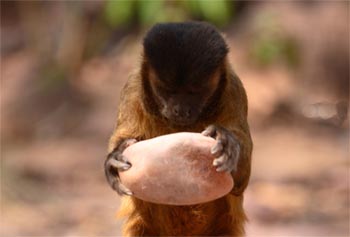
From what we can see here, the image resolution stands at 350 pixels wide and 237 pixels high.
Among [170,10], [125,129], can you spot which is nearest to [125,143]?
[125,129]

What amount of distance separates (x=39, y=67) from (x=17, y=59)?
3.27ft

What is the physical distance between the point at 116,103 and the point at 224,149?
733 cm

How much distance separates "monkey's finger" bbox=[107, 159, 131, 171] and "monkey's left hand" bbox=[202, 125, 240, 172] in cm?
38

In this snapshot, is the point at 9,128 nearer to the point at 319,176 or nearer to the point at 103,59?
the point at 103,59

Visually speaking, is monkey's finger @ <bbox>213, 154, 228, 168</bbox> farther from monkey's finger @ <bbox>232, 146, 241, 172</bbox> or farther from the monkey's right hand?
the monkey's right hand

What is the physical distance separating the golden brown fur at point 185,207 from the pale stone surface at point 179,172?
0.48 meters

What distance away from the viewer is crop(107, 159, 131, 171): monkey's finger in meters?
4.35

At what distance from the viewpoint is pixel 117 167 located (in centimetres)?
441

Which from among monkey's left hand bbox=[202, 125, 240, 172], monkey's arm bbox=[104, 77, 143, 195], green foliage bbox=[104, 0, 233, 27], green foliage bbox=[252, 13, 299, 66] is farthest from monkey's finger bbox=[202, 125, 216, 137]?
green foliage bbox=[252, 13, 299, 66]

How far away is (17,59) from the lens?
1331 centimetres

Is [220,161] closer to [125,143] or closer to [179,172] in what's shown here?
[179,172]

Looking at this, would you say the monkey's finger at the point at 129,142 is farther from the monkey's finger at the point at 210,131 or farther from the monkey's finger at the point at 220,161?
the monkey's finger at the point at 220,161

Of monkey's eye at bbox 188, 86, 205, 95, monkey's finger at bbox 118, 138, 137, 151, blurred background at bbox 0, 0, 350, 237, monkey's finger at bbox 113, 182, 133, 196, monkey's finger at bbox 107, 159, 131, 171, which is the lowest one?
monkey's finger at bbox 113, 182, 133, 196

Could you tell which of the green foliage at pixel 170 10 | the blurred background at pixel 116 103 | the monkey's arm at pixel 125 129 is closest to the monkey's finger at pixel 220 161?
the monkey's arm at pixel 125 129
